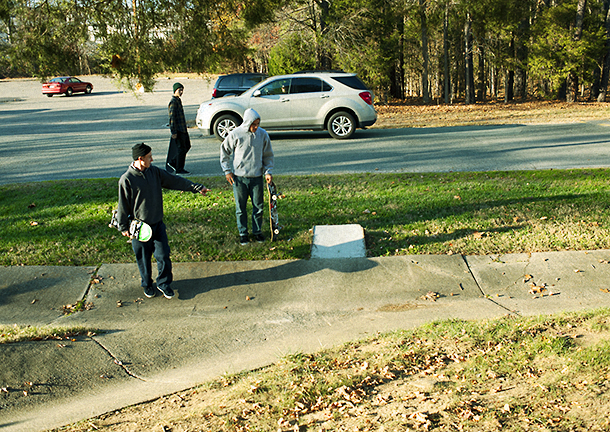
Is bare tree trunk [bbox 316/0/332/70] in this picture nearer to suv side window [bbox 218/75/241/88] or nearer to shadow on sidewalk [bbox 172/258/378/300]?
suv side window [bbox 218/75/241/88]

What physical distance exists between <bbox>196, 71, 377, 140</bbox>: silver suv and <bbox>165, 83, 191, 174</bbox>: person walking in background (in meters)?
3.93

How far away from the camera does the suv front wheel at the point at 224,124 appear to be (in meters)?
14.4

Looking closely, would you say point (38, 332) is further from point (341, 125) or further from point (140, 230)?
point (341, 125)

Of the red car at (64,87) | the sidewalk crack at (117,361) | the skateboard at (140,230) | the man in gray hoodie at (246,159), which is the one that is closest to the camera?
the sidewalk crack at (117,361)

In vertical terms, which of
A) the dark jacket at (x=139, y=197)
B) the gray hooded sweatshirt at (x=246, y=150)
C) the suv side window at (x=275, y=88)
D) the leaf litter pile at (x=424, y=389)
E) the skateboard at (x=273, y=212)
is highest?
the suv side window at (x=275, y=88)

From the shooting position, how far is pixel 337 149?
1310 centimetres

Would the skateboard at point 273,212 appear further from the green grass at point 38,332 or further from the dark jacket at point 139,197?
the green grass at point 38,332

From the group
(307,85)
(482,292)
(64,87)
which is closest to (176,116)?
(307,85)

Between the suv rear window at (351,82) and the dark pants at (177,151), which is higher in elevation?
the suv rear window at (351,82)

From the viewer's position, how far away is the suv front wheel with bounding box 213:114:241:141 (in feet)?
47.2

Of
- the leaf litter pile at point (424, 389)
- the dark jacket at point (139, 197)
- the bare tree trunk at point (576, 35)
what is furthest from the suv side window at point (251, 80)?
the leaf litter pile at point (424, 389)

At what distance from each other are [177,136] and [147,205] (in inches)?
203

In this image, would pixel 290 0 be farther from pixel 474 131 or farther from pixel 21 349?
pixel 21 349

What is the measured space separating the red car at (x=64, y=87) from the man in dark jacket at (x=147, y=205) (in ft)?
123
